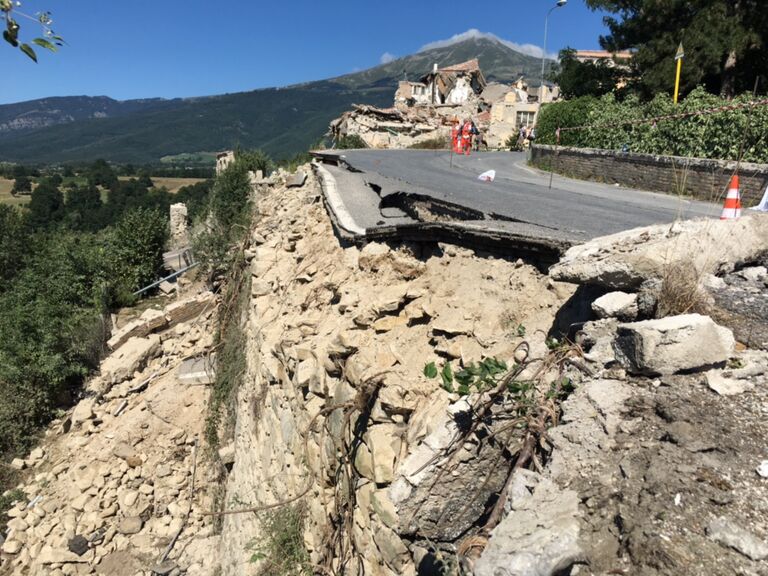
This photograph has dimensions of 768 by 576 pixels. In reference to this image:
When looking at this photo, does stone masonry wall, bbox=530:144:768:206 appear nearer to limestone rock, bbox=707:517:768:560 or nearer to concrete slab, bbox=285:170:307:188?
limestone rock, bbox=707:517:768:560

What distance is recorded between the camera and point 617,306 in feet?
10.2

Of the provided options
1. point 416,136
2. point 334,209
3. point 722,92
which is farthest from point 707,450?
point 416,136

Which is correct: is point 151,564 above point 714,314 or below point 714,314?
below

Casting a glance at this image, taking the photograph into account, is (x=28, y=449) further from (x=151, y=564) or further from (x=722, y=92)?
(x=722, y=92)

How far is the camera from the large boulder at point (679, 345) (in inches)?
100

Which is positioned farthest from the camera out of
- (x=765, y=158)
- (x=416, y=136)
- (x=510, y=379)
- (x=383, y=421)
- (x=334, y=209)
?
(x=416, y=136)

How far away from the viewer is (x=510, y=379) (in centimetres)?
305

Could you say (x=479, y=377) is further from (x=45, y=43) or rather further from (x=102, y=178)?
(x=102, y=178)

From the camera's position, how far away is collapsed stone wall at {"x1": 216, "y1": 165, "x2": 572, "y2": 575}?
2.91 m

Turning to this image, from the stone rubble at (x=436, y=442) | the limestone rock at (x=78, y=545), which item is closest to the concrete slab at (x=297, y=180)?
the stone rubble at (x=436, y=442)

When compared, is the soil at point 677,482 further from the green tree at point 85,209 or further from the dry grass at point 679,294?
the green tree at point 85,209

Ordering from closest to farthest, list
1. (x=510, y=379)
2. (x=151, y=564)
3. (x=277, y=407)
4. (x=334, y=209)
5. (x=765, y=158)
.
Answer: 1. (x=510, y=379)
2. (x=277, y=407)
3. (x=151, y=564)
4. (x=334, y=209)
5. (x=765, y=158)

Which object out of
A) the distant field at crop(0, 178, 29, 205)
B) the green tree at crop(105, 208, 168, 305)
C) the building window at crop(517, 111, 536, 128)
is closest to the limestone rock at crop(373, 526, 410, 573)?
the green tree at crop(105, 208, 168, 305)

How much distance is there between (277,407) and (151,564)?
3.38 metres
